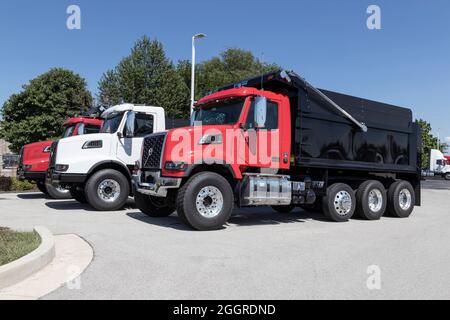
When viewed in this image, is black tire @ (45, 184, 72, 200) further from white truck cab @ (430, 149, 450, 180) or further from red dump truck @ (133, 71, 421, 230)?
white truck cab @ (430, 149, 450, 180)

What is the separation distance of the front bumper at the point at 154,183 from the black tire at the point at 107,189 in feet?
5.20

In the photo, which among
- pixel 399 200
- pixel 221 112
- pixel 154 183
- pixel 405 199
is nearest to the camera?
pixel 154 183

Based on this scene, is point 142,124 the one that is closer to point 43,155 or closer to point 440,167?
point 43,155

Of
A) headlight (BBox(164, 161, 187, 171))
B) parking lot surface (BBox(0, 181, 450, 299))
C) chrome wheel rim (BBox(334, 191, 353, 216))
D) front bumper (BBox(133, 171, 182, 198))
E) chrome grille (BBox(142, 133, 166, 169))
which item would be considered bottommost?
parking lot surface (BBox(0, 181, 450, 299))

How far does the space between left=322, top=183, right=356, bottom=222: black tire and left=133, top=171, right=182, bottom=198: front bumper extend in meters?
3.87

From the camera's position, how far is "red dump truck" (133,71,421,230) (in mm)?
8398

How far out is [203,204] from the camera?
330 inches

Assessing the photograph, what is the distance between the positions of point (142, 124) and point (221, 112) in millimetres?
3430

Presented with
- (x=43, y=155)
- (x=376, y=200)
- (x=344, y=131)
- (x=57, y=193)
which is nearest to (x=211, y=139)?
(x=344, y=131)

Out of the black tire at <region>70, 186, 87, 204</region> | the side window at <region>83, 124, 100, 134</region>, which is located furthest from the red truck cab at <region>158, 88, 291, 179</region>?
the side window at <region>83, 124, 100, 134</region>
